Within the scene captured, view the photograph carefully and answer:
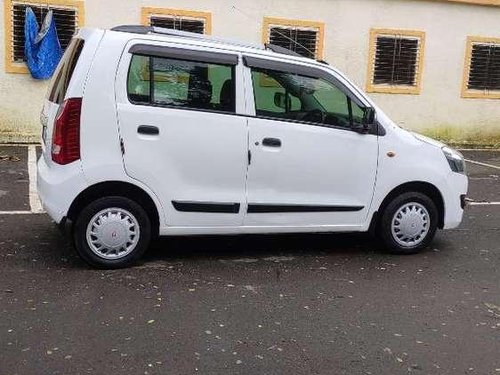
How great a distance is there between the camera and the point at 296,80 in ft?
18.0

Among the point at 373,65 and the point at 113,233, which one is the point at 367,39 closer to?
the point at 373,65

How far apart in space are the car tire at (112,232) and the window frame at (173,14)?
24.0ft

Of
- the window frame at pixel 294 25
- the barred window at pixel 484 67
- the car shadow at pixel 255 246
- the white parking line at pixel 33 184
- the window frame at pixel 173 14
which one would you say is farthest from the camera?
the barred window at pixel 484 67

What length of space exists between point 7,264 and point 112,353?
1920mm

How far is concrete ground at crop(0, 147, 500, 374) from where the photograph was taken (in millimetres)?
3764

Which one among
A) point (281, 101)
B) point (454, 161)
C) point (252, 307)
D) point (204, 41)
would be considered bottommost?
point (252, 307)

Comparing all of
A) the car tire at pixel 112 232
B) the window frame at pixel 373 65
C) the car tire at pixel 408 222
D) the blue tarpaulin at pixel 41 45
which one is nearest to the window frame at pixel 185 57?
the car tire at pixel 112 232

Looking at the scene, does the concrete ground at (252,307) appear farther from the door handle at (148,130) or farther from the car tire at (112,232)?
the door handle at (148,130)

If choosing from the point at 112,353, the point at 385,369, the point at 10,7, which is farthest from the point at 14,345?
the point at 10,7

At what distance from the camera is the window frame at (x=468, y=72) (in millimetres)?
13898

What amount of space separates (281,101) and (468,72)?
990 centimetres

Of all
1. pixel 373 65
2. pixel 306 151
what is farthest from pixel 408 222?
pixel 373 65

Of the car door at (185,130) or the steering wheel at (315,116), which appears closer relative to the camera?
the car door at (185,130)

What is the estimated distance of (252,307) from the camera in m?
4.55
